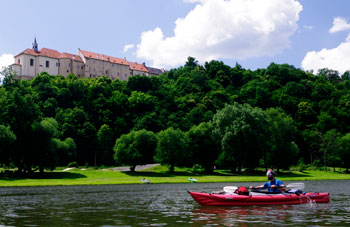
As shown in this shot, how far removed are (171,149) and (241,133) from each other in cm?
1483

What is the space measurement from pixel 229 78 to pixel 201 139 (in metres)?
109

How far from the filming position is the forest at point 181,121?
7481cm

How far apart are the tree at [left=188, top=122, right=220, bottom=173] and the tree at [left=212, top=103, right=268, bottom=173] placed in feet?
11.9

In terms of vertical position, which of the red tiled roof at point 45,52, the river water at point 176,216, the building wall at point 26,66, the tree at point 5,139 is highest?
the red tiled roof at point 45,52

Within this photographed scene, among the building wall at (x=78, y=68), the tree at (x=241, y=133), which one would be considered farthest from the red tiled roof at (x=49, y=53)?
the tree at (x=241, y=133)

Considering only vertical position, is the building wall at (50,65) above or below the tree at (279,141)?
above

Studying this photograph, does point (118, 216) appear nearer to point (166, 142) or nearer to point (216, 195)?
point (216, 195)

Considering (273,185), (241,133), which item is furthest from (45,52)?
(273,185)

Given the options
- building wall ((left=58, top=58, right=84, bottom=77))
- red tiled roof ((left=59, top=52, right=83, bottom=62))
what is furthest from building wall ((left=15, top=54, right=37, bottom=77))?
red tiled roof ((left=59, top=52, right=83, bottom=62))

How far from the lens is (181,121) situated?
136 m

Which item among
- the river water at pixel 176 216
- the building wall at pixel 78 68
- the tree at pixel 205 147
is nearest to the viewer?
the river water at pixel 176 216

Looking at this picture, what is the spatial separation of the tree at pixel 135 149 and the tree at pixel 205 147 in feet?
29.1

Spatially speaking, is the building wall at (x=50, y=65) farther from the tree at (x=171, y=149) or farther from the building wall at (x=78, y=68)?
the tree at (x=171, y=149)

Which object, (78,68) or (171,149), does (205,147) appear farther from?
(78,68)
